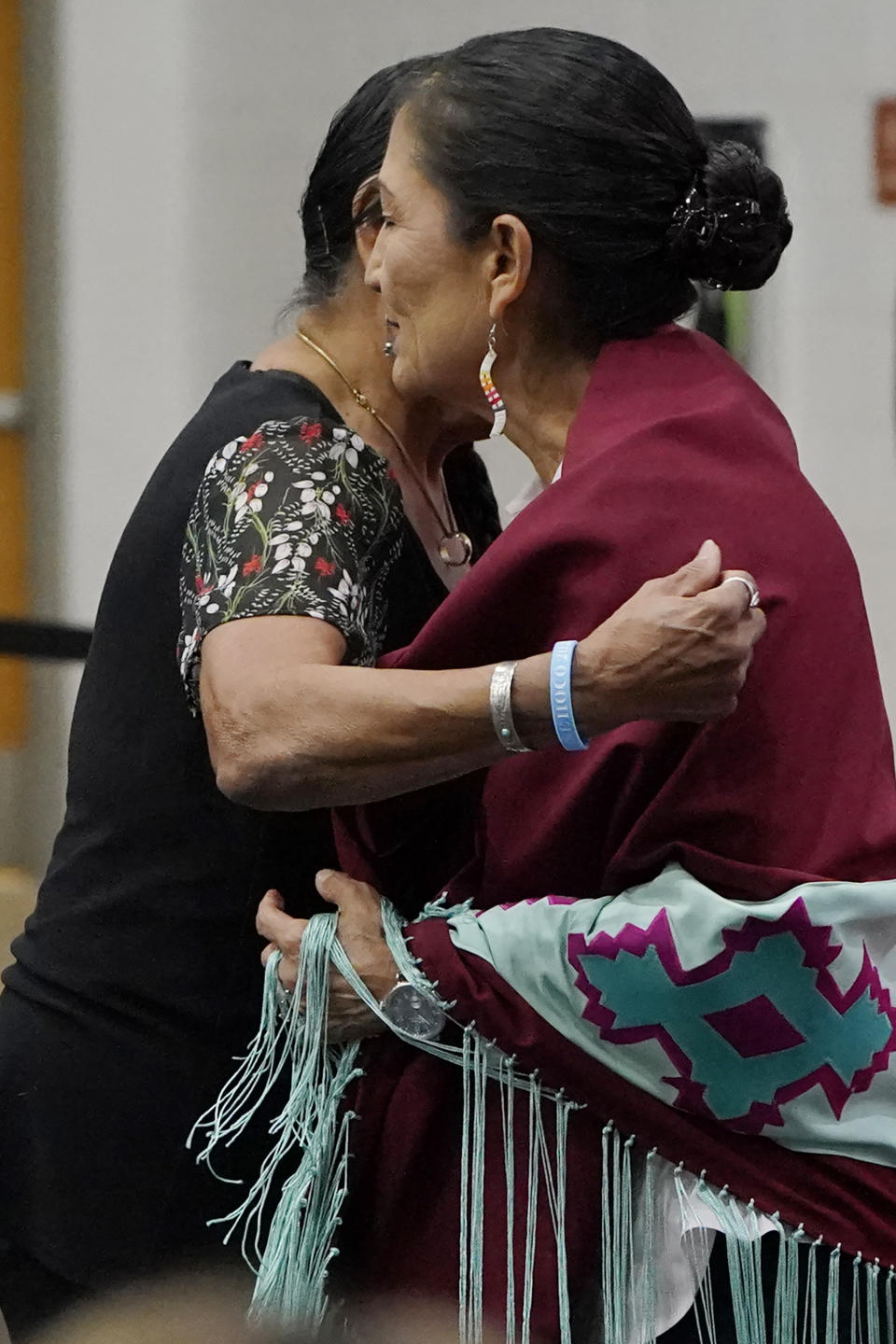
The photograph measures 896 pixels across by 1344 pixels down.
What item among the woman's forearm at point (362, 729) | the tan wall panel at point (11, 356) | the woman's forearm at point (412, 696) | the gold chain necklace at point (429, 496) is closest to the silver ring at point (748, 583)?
the woman's forearm at point (412, 696)

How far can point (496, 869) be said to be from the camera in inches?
44.7

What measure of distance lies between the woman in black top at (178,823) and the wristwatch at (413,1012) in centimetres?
15

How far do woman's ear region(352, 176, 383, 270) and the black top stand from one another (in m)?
0.12

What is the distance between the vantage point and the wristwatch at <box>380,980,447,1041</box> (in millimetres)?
1111

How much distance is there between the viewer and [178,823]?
4.14 ft

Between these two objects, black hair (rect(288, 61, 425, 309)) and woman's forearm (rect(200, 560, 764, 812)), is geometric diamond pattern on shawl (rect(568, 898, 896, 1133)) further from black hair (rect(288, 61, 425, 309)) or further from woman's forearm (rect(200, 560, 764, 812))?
black hair (rect(288, 61, 425, 309))

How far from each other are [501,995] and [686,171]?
56 centimetres

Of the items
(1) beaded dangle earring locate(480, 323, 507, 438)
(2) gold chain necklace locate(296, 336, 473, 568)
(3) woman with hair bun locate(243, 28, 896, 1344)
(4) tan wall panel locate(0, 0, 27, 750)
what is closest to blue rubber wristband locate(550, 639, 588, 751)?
(3) woman with hair bun locate(243, 28, 896, 1344)

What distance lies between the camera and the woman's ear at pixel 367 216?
1282 millimetres

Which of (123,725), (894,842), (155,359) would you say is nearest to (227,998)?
(123,725)

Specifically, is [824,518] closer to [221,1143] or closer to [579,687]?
[579,687]

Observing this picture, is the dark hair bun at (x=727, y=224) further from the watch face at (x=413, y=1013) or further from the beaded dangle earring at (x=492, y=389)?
the watch face at (x=413, y=1013)

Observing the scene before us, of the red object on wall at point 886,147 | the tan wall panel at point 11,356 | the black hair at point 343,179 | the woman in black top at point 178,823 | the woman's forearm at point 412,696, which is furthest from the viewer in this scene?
the tan wall panel at point 11,356

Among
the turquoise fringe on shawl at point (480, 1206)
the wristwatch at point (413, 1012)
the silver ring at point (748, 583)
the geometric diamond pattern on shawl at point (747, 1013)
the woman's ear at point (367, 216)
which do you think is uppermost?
the woman's ear at point (367, 216)
